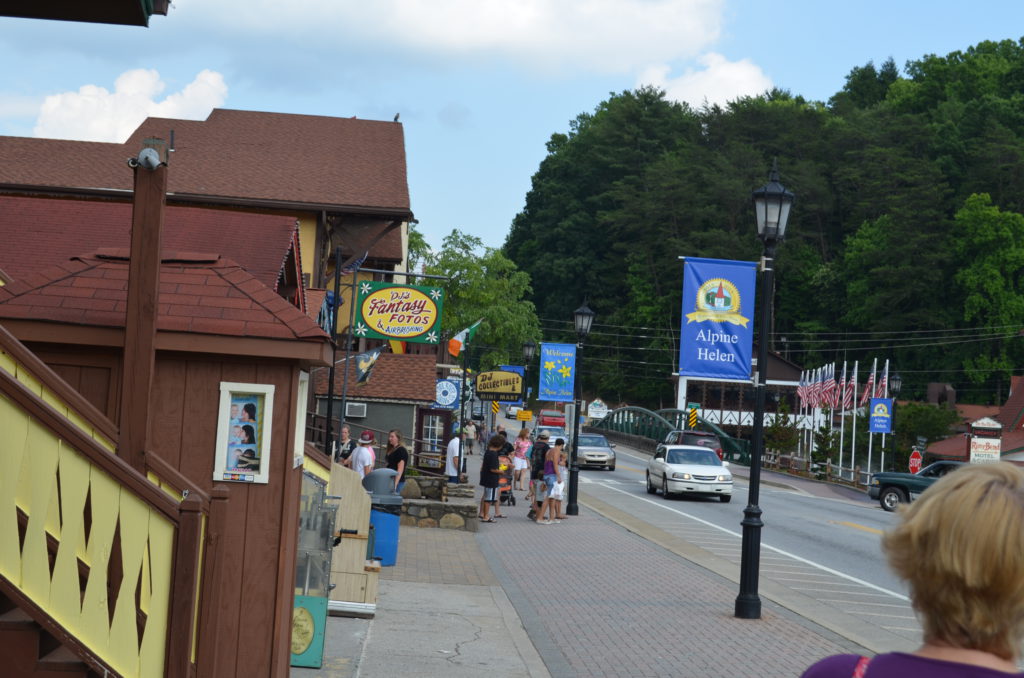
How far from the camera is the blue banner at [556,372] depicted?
3934cm

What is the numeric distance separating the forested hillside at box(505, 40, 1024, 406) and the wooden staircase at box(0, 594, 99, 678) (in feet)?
245

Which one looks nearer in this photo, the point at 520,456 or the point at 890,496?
the point at 520,456

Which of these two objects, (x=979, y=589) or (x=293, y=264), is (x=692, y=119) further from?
(x=979, y=589)

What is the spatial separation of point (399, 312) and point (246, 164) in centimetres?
682

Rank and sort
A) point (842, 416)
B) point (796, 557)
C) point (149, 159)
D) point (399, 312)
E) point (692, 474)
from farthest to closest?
point (842, 416) → point (692, 474) → point (399, 312) → point (796, 557) → point (149, 159)

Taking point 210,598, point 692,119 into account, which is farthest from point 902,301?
point 210,598

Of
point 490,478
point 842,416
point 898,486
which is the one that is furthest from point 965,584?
point 842,416

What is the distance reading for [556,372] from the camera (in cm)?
3978

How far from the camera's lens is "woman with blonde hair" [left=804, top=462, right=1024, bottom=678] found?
2.56 meters

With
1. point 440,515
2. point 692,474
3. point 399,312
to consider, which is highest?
point 399,312

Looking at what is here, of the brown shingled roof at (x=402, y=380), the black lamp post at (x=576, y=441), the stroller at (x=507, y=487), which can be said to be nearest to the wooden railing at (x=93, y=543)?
the black lamp post at (x=576, y=441)

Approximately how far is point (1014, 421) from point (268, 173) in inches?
1746

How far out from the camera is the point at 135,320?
679 centimetres

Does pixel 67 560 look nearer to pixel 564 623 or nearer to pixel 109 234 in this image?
pixel 564 623
